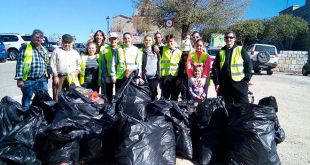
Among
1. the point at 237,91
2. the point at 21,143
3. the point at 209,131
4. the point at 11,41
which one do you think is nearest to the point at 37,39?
the point at 21,143

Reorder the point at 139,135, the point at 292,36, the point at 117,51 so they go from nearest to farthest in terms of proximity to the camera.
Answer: the point at 139,135 → the point at 117,51 → the point at 292,36

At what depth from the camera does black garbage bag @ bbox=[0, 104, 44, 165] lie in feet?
10.3

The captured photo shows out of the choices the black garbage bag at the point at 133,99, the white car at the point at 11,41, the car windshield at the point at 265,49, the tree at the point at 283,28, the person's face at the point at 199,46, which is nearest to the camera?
the black garbage bag at the point at 133,99

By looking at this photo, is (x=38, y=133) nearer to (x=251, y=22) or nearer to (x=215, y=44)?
(x=215, y=44)

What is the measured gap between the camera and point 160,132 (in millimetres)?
3607

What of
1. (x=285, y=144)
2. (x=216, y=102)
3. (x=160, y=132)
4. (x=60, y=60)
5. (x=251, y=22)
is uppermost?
(x=251, y=22)

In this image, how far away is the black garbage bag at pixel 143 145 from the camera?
3.30 m

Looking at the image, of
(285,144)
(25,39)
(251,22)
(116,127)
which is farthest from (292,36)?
(116,127)

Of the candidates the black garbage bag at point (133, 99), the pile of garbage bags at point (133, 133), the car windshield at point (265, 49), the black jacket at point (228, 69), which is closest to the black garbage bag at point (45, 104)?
the pile of garbage bags at point (133, 133)

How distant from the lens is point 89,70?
17.7ft

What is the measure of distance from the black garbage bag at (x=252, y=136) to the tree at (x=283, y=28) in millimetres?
26676

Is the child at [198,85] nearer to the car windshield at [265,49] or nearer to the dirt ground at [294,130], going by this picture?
the dirt ground at [294,130]

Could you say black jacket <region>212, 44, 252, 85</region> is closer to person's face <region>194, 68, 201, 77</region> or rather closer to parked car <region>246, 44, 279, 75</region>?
person's face <region>194, 68, 201, 77</region>

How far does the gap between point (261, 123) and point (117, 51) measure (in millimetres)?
2424
